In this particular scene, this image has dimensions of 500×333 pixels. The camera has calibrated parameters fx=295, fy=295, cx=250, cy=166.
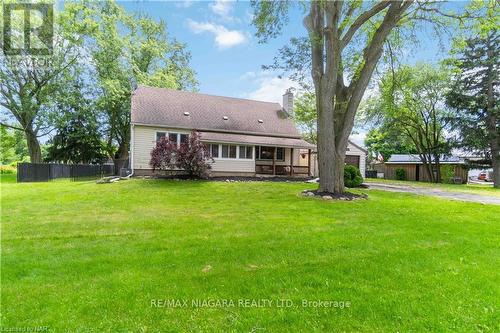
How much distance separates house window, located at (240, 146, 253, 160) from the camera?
20375mm

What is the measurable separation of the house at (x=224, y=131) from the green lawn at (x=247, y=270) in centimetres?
1099

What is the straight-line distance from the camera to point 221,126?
67.8ft

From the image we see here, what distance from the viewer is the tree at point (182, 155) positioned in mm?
15328

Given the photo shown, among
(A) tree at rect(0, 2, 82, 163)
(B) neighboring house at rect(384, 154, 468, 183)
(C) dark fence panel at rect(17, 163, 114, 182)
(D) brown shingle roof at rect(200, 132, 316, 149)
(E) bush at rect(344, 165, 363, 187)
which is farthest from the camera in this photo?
(B) neighboring house at rect(384, 154, 468, 183)

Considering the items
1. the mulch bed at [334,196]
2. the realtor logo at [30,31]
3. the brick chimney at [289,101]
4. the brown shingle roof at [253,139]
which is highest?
the realtor logo at [30,31]

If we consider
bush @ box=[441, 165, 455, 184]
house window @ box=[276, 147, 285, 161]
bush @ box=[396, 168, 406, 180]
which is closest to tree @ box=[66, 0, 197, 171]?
house window @ box=[276, 147, 285, 161]

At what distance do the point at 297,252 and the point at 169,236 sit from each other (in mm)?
2377

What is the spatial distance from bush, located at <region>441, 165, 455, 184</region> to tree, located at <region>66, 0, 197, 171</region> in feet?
90.5

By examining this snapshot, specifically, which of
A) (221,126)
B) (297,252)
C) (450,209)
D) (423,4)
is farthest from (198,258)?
(221,126)

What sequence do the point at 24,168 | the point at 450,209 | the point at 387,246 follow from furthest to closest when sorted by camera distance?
the point at 24,168 < the point at 450,209 < the point at 387,246

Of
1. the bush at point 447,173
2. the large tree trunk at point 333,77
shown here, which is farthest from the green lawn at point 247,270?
the bush at point 447,173

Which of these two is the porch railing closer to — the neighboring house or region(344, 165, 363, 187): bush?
region(344, 165, 363, 187): bush

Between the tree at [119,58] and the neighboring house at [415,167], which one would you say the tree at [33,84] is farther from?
the neighboring house at [415,167]

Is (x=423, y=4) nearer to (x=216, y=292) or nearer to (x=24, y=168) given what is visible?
(x=216, y=292)
